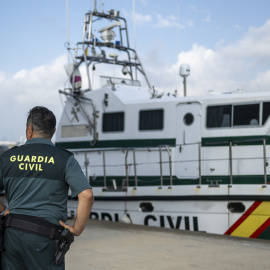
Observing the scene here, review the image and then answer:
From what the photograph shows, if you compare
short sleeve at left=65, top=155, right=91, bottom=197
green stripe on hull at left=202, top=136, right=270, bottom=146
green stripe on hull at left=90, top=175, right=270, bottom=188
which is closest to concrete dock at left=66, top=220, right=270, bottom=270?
green stripe on hull at left=90, top=175, right=270, bottom=188

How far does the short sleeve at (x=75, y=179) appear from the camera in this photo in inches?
119

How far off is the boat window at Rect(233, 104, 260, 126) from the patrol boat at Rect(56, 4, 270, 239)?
0.02 m

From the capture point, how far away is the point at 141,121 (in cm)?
967

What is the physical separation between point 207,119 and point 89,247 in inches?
138

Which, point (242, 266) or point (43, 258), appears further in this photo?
point (242, 266)

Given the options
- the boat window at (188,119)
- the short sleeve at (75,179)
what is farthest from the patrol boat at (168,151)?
the short sleeve at (75,179)

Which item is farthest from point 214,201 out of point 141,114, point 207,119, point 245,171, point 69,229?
point 69,229

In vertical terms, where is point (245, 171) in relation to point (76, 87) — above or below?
below

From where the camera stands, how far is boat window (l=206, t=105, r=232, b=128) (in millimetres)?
8820

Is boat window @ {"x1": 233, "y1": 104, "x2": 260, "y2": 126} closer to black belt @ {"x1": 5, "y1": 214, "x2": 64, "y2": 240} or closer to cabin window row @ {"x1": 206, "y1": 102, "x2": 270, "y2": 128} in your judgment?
cabin window row @ {"x1": 206, "y1": 102, "x2": 270, "y2": 128}

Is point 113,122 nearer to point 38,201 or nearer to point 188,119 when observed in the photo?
point 188,119

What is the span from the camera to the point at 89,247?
685 cm

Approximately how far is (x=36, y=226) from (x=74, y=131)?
7.73 metres

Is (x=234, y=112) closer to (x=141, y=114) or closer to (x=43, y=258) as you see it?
(x=141, y=114)
